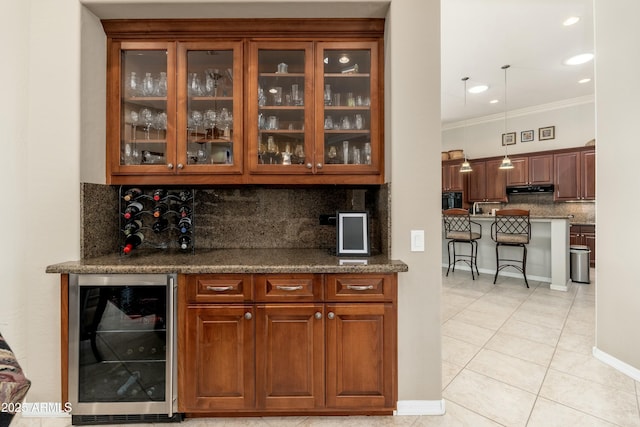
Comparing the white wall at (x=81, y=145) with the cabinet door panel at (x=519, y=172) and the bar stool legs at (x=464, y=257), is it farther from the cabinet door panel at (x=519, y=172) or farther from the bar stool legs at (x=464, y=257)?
the cabinet door panel at (x=519, y=172)

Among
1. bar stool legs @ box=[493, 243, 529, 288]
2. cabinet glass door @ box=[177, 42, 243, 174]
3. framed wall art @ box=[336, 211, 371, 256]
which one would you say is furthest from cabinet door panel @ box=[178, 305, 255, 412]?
bar stool legs @ box=[493, 243, 529, 288]

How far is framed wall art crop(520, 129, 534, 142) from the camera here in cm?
664

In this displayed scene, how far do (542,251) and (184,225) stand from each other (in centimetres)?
536

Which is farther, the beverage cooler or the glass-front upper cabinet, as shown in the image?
the glass-front upper cabinet

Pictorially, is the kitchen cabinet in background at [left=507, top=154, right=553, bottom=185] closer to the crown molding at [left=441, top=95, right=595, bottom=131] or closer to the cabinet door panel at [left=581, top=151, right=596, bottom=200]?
the cabinet door panel at [left=581, top=151, right=596, bottom=200]

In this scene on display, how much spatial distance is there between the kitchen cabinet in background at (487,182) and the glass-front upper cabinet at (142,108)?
23.6 ft

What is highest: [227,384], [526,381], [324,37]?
[324,37]

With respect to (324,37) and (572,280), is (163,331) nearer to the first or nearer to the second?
(324,37)

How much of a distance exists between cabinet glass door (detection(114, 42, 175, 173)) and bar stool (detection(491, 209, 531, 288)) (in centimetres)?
481

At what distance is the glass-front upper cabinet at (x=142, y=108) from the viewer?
1991 millimetres

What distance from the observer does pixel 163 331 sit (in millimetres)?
1671

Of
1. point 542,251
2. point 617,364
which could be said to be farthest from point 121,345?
point 542,251

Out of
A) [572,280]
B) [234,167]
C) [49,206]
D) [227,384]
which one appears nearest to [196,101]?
[234,167]

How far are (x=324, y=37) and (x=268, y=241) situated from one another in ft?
5.16
